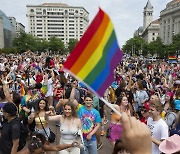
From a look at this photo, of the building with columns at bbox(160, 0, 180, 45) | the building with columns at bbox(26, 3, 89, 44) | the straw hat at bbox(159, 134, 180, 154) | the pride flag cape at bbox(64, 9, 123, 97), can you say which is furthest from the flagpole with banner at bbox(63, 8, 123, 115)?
the building with columns at bbox(26, 3, 89, 44)

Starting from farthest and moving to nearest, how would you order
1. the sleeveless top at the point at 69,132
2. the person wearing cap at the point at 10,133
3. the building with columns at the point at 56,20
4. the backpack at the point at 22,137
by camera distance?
the building with columns at the point at 56,20, the sleeveless top at the point at 69,132, the backpack at the point at 22,137, the person wearing cap at the point at 10,133

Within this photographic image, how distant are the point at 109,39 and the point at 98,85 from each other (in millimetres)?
390

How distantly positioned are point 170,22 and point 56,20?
81.4m

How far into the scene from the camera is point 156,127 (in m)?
3.48

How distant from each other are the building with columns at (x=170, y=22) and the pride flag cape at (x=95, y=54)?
81039 mm

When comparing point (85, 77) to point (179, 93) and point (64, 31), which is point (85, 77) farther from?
point (64, 31)

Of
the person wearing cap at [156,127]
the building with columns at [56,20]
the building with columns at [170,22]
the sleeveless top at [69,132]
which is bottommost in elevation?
the sleeveless top at [69,132]

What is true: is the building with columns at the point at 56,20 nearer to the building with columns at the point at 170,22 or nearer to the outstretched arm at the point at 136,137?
the building with columns at the point at 170,22

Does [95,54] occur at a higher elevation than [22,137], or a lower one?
higher

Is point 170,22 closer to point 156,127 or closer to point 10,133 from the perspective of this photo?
point 156,127

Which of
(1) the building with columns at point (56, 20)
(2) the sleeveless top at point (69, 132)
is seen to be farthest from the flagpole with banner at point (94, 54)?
(1) the building with columns at point (56, 20)

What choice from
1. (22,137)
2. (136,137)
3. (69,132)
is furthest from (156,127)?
(136,137)

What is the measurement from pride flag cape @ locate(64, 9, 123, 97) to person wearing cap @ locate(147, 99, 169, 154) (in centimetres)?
164

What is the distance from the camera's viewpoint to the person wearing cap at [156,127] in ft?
11.1
